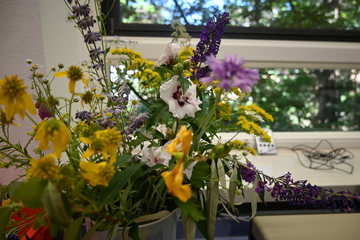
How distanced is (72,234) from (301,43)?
1.23m

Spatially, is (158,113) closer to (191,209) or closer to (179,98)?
(179,98)

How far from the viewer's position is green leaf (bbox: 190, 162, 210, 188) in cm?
44

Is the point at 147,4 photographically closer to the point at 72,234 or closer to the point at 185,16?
the point at 185,16

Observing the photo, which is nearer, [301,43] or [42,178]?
[42,178]

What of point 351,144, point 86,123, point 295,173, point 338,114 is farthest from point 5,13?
point 338,114

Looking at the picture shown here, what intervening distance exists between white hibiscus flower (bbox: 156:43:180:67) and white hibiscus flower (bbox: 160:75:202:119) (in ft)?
0.18

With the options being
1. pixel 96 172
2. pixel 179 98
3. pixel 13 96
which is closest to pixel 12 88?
pixel 13 96

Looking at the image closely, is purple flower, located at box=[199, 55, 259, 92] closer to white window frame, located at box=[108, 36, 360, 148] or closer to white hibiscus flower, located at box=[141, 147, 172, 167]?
white hibiscus flower, located at box=[141, 147, 172, 167]

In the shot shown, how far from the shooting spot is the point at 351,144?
129 cm

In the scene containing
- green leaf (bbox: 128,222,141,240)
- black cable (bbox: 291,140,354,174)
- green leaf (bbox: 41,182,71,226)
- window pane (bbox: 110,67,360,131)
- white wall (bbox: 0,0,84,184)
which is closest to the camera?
green leaf (bbox: 41,182,71,226)

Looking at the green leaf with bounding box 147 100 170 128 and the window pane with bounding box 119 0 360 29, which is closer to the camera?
the green leaf with bounding box 147 100 170 128

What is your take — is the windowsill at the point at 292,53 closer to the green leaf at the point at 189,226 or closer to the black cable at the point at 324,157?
the black cable at the point at 324,157

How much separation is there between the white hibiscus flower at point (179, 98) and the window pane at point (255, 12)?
0.84m

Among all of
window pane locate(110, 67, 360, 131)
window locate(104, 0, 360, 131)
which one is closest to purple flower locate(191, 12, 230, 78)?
window locate(104, 0, 360, 131)
